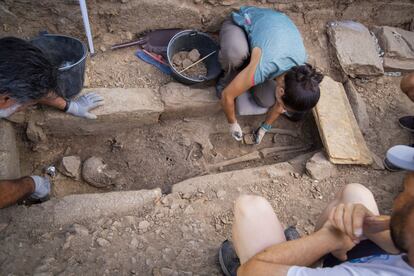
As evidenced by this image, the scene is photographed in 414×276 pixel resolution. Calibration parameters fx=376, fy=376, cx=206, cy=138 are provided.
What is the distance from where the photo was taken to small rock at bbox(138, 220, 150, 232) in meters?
2.47

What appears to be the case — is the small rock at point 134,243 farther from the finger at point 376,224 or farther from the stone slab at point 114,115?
the finger at point 376,224

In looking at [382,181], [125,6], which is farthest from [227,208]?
[125,6]

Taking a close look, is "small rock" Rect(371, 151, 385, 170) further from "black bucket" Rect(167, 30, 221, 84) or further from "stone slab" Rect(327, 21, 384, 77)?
"black bucket" Rect(167, 30, 221, 84)

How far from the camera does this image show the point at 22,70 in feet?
6.78

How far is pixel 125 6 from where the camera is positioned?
315cm

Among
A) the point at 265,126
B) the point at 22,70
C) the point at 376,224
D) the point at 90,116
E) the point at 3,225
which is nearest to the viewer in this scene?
the point at 376,224

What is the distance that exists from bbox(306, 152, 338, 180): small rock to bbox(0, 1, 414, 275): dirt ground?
0.17 feet

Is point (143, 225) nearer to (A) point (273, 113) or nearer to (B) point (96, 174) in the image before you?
(B) point (96, 174)

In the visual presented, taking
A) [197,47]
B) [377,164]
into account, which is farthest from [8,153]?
[377,164]

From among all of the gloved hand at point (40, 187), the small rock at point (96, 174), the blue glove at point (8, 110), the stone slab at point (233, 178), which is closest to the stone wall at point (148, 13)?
the blue glove at point (8, 110)

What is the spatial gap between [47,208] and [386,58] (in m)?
3.39

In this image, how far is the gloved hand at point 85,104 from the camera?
9.14 feet

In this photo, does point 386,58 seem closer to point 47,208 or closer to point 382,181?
point 382,181

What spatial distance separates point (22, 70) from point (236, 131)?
178cm
